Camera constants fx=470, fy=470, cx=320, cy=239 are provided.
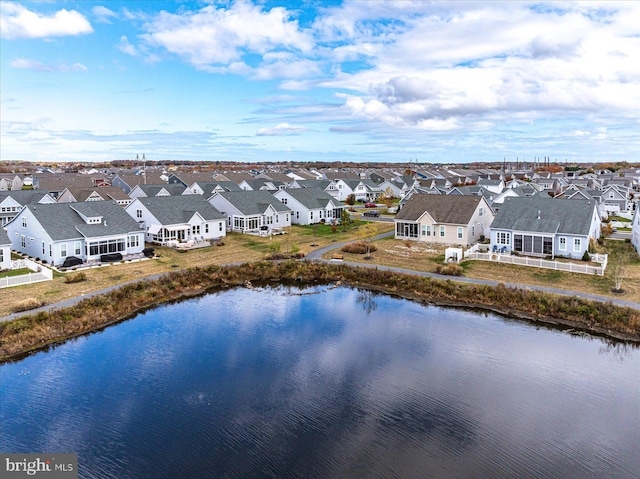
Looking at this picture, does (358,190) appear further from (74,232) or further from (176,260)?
(74,232)

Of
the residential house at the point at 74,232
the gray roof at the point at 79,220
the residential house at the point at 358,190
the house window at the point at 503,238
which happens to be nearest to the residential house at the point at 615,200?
the residential house at the point at 358,190

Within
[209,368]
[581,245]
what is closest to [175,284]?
[209,368]

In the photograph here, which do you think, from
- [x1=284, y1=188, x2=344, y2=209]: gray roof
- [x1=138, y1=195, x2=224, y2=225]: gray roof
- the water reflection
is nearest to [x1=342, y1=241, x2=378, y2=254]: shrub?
the water reflection

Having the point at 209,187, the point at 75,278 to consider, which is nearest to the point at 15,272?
the point at 75,278

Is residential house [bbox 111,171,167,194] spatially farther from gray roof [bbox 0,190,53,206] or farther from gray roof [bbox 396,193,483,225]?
gray roof [bbox 396,193,483,225]

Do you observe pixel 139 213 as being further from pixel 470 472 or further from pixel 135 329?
pixel 470 472

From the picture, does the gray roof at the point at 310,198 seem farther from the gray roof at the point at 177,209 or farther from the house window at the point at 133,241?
the house window at the point at 133,241
